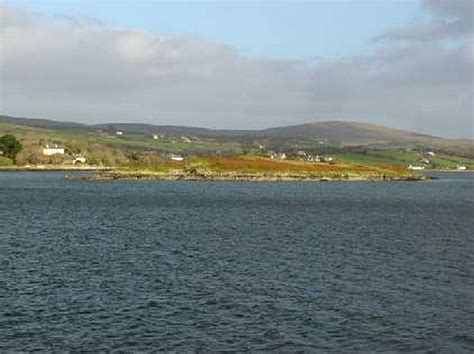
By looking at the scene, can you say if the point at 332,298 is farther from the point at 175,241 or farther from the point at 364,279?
the point at 175,241

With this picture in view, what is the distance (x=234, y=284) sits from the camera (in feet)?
140

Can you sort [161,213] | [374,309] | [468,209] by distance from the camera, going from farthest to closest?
[468,209]
[161,213]
[374,309]

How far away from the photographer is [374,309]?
36188mm

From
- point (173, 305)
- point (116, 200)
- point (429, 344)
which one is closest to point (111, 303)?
point (173, 305)

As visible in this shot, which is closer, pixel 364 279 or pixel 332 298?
pixel 332 298

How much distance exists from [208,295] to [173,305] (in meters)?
3.08

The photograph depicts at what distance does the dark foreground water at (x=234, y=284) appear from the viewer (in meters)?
30.9

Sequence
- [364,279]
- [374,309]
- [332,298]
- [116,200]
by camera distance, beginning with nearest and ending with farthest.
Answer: [374,309]
[332,298]
[364,279]
[116,200]

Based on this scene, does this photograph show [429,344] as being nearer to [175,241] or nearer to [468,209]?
[175,241]

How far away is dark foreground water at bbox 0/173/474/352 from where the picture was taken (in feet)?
101

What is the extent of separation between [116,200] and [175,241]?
200 ft

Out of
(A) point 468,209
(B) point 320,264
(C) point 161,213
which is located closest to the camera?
(B) point 320,264

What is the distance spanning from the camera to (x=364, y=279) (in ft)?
148

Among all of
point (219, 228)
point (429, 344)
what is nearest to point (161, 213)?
point (219, 228)
